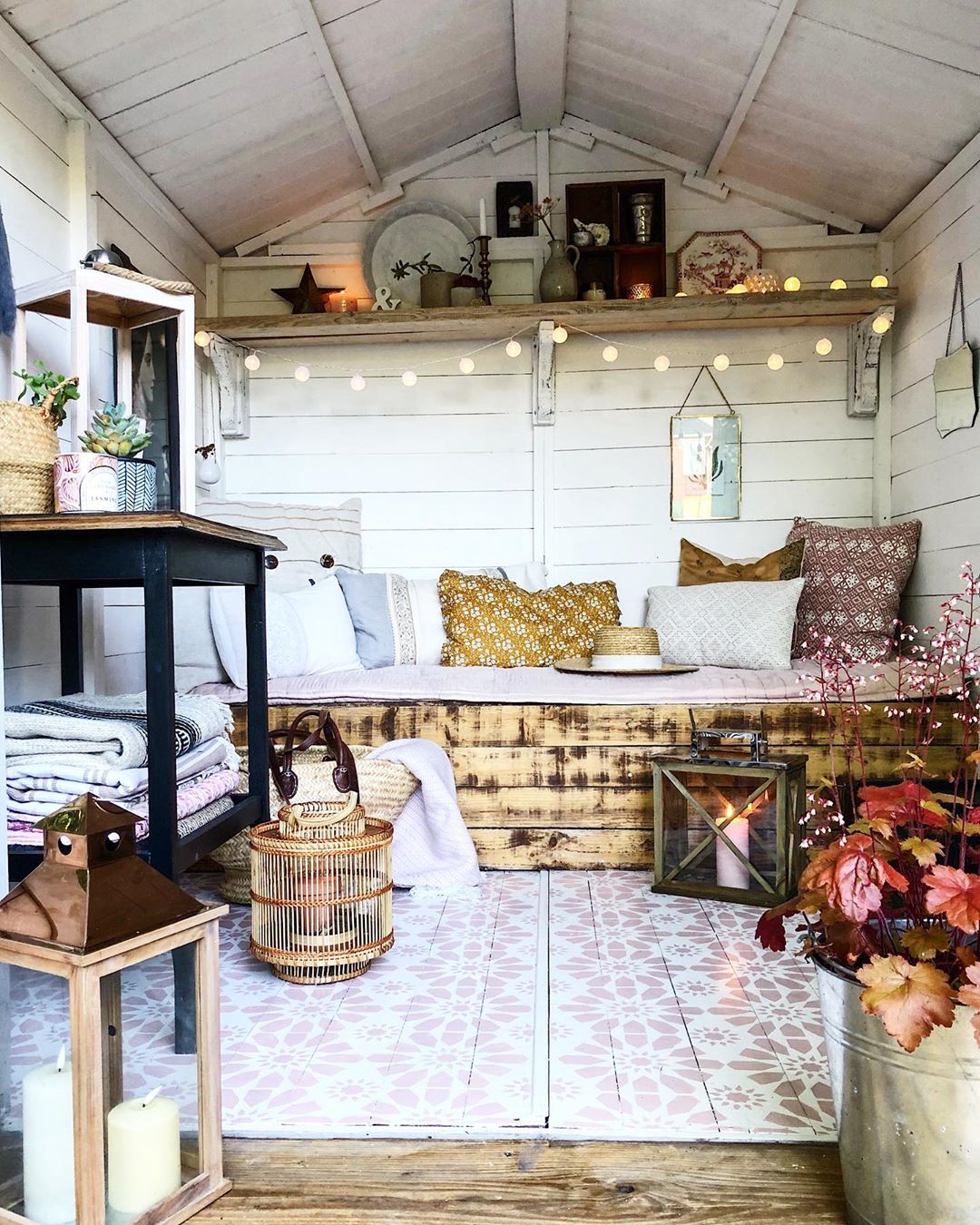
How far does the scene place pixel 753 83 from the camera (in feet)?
10.0

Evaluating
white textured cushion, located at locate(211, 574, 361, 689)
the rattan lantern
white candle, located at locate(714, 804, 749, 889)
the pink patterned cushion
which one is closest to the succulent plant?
white textured cushion, located at locate(211, 574, 361, 689)

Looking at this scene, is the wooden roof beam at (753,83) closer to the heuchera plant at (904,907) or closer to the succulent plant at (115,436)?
the succulent plant at (115,436)

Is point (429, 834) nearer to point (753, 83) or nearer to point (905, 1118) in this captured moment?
point (905, 1118)

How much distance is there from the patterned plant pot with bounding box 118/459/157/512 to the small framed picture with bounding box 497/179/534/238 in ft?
7.98

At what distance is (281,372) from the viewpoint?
3.95 m

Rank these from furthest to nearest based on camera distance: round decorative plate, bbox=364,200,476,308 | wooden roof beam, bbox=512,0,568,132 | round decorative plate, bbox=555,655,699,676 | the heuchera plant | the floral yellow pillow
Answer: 1. round decorative plate, bbox=364,200,476,308
2. the floral yellow pillow
3. wooden roof beam, bbox=512,0,568,132
4. round decorative plate, bbox=555,655,699,676
5. the heuchera plant

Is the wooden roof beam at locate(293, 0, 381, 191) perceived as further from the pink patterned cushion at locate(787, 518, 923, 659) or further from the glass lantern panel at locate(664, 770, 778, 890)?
the glass lantern panel at locate(664, 770, 778, 890)

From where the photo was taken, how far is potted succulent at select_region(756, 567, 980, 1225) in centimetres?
104

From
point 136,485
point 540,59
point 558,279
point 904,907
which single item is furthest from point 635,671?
point 540,59

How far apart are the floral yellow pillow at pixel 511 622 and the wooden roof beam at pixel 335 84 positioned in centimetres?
153

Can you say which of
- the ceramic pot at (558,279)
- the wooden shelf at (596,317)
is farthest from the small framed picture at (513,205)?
the wooden shelf at (596,317)

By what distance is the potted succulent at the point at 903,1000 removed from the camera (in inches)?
40.8

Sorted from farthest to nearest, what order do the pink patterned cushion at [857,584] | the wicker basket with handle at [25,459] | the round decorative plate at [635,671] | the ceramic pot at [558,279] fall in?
the ceramic pot at [558,279] → the pink patterned cushion at [857,584] → the round decorative plate at [635,671] → the wicker basket with handle at [25,459]

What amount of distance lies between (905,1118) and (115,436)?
1570mm
